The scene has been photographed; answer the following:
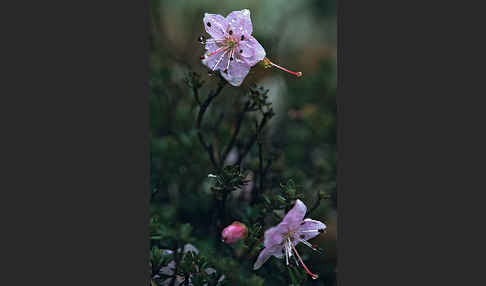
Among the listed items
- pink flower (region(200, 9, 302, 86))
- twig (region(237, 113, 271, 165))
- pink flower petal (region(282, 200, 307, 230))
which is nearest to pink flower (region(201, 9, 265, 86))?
pink flower (region(200, 9, 302, 86))

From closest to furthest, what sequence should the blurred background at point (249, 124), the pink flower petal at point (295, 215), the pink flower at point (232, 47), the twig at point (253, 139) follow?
the pink flower petal at point (295, 215) → the pink flower at point (232, 47) → the twig at point (253, 139) → the blurred background at point (249, 124)

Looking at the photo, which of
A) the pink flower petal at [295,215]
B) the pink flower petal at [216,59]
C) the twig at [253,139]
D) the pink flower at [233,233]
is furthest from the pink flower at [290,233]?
the pink flower petal at [216,59]

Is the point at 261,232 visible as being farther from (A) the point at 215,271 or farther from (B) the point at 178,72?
(B) the point at 178,72

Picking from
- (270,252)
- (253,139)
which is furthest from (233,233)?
(253,139)

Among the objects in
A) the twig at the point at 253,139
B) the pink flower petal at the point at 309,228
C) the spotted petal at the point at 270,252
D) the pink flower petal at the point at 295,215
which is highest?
the twig at the point at 253,139

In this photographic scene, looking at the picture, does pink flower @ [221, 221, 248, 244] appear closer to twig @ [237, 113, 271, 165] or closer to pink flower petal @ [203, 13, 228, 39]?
twig @ [237, 113, 271, 165]

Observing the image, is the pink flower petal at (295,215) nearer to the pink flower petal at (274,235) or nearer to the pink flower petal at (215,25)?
the pink flower petal at (274,235)

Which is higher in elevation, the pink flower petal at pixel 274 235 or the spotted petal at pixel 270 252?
the pink flower petal at pixel 274 235
